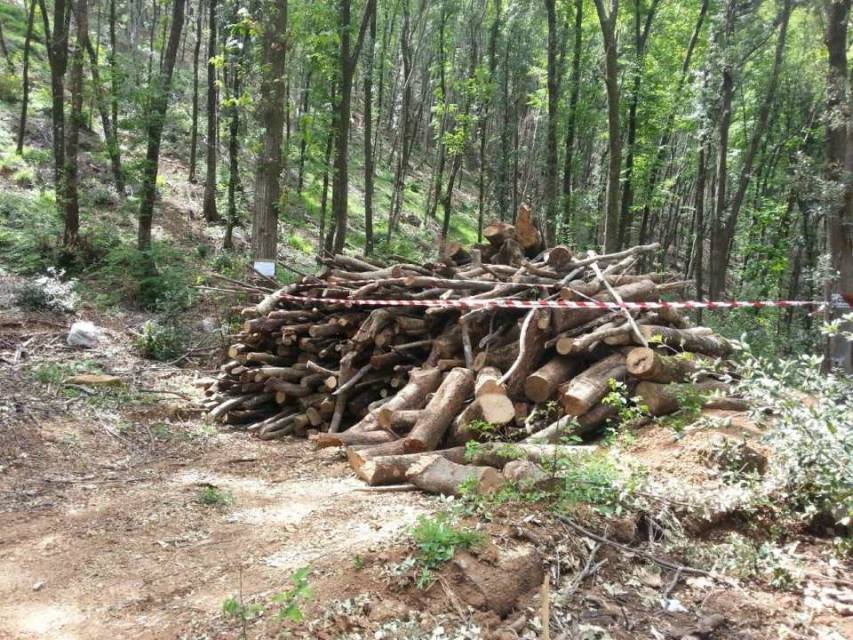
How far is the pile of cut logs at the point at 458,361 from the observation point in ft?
18.7

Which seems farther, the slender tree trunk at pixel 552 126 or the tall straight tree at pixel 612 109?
the slender tree trunk at pixel 552 126

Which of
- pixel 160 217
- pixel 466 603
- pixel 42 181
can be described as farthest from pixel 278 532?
pixel 42 181

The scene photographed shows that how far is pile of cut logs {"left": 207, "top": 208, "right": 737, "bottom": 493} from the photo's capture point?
18.7ft

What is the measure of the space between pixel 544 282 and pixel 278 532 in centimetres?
422

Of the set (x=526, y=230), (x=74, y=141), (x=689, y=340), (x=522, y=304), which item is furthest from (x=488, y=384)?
(x=74, y=141)

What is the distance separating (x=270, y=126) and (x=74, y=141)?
5850mm

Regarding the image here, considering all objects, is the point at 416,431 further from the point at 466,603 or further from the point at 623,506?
the point at 466,603

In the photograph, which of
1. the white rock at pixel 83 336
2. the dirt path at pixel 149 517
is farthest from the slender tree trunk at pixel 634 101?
the dirt path at pixel 149 517

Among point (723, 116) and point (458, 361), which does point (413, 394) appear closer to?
point (458, 361)

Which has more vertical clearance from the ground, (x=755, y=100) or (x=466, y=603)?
(x=755, y=100)

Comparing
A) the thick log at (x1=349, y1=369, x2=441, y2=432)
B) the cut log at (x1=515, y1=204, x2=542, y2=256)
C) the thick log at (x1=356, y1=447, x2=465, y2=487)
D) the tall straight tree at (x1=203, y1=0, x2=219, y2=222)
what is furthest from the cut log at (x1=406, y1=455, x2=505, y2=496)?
the tall straight tree at (x1=203, y1=0, x2=219, y2=222)

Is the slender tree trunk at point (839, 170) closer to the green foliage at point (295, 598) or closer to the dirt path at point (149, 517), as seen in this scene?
the dirt path at point (149, 517)

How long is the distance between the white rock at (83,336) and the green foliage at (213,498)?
583 centimetres

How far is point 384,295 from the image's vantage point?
25.2 feet
